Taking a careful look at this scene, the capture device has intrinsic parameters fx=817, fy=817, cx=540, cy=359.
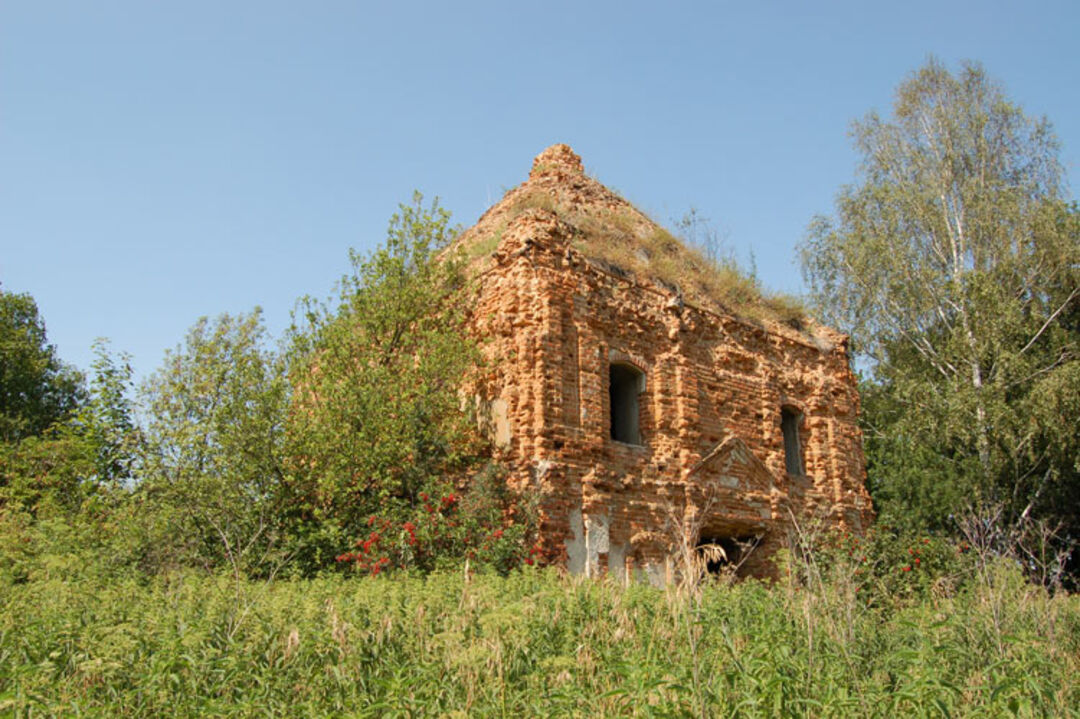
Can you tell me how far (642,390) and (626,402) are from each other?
444 millimetres

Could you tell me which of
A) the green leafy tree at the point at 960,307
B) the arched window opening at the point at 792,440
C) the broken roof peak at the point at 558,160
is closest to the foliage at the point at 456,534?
the arched window opening at the point at 792,440

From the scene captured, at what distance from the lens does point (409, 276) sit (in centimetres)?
1336

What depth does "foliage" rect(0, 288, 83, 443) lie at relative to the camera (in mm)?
28109

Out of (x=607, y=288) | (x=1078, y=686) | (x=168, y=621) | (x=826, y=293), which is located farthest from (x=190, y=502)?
(x=826, y=293)

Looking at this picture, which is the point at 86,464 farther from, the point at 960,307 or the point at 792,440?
the point at 960,307

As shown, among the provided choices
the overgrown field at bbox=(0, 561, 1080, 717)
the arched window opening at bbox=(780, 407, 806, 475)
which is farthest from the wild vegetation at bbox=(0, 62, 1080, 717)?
the arched window opening at bbox=(780, 407, 806, 475)

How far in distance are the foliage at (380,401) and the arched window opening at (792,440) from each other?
21.2ft

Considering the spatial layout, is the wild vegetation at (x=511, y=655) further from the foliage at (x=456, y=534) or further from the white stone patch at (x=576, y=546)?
the white stone patch at (x=576, y=546)

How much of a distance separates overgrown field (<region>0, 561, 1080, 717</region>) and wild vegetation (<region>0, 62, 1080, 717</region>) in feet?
0.11

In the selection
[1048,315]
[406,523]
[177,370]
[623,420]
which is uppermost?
[1048,315]

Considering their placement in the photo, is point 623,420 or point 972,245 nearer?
point 623,420

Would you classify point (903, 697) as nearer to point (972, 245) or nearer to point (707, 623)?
point (707, 623)

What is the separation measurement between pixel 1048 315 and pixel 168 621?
21696mm

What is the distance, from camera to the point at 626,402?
44.4 feet
